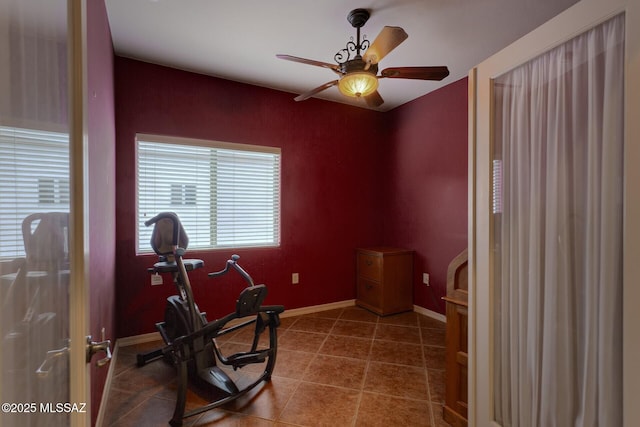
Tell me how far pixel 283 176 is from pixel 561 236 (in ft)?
9.28

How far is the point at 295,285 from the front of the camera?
360 cm

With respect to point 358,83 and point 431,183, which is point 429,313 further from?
point 358,83

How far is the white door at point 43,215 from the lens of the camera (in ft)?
1.56

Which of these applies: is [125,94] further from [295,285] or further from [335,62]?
[295,285]

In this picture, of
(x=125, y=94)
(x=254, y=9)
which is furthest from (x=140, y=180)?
(x=254, y=9)

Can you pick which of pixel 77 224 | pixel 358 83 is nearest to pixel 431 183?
pixel 358 83

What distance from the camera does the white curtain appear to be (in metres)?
0.93

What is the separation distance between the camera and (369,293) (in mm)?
3729

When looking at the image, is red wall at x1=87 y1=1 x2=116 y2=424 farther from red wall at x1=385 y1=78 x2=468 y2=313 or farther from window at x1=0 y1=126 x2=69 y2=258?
red wall at x1=385 y1=78 x2=468 y2=313

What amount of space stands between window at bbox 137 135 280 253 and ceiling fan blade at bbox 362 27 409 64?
5.83 feet

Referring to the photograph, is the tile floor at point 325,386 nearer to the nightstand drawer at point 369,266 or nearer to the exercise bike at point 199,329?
the exercise bike at point 199,329

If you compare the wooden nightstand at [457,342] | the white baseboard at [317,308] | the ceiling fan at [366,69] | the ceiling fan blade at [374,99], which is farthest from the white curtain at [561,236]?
the white baseboard at [317,308]

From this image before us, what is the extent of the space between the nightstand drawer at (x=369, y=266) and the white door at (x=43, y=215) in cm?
310

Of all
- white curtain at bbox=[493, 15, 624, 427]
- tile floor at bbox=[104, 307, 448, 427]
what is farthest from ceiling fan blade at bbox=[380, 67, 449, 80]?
tile floor at bbox=[104, 307, 448, 427]
